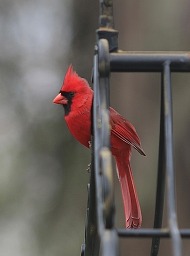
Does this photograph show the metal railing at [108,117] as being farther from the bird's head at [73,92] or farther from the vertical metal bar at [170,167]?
the bird's head at [73,92]

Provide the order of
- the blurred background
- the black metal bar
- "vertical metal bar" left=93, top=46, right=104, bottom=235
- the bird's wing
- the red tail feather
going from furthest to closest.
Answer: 1. the blurred background
2. the bird's wing
3. the red tail feather
4. the black metal bar
5. "vertical metal bar" left=93, top=46, right=104, bottom=235

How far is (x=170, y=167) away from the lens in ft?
4.81

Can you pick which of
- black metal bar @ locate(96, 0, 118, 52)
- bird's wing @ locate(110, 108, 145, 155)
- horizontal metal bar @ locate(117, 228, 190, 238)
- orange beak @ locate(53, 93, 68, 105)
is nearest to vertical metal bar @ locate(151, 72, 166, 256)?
black metal bar @ locate(96, 0, 118, 52)

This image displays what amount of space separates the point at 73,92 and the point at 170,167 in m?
2.14

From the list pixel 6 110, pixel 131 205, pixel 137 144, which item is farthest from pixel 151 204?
pixel 131 205

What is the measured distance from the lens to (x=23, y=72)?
6945 mm

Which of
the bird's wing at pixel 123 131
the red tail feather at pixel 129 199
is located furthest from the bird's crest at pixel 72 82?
the red tail feather at pixel 129 199

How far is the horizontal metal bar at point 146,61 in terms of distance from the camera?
156cm

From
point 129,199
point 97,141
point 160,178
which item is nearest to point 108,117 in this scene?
point 97,141

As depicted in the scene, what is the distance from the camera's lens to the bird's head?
3535mm

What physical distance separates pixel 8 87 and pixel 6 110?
232mm

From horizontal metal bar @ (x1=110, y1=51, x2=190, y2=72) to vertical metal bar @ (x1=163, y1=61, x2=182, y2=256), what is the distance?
0.02m

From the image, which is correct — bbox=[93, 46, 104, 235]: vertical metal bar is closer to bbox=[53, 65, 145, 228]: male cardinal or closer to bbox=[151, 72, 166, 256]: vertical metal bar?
bbox=[151, 72, 166, 256]: vertical metal bar

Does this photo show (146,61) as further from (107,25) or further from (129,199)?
(129,199)
